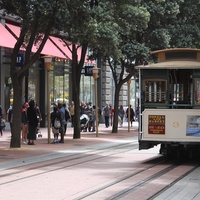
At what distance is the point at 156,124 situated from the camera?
15.1 m

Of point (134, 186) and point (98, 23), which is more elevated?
point (98, 23)

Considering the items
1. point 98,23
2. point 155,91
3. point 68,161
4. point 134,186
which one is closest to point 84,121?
point 98,23

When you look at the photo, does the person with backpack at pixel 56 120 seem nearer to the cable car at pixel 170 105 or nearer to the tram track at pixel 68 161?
the tram track at pixel 68 161

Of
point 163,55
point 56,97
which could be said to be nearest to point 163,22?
point 56,97

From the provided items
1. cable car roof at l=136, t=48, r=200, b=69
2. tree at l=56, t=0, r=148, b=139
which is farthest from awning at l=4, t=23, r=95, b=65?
cable car roof at l=136, t=48, r=200, b=69

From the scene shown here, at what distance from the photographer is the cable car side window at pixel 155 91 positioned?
15258 millimetres

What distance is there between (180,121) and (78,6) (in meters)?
5.58

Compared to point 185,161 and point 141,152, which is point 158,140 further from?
point 141,152

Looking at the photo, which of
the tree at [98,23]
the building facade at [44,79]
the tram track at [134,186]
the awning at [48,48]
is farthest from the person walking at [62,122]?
the tram track at [134,186]

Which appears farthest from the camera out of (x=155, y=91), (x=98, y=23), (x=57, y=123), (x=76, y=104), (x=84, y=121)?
(x=84, y=121)

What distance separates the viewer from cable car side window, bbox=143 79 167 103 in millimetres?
15258

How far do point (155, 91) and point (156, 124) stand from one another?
104 centimetres

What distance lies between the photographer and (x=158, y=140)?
15.1m

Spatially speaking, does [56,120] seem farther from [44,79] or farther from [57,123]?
[44,79]
